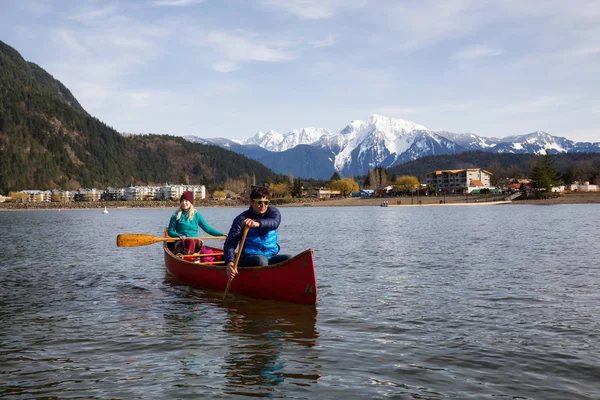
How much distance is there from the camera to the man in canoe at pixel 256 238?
13.9 m

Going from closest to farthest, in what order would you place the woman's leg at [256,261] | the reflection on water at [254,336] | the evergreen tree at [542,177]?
A: the reflection on water at [254,336]
the woman's leg at [256,261]
the evergreen tree at [542,177]

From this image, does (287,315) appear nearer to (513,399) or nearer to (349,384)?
(349,384)

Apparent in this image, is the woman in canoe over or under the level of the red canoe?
over

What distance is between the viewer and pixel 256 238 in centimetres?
1499

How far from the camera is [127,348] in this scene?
11016 mm

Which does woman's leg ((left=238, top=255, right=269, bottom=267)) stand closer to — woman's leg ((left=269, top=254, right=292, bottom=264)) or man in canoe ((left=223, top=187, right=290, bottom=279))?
man in canoe ((left=223, top=187, right=290, bottom=279))

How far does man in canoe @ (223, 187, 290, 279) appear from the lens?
1391 cm

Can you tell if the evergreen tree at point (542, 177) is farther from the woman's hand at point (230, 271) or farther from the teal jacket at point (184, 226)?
the woman's hand at point (230, 271)

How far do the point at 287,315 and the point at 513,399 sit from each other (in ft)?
23.0

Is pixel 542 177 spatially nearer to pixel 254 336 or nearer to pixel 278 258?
pixel 278 258

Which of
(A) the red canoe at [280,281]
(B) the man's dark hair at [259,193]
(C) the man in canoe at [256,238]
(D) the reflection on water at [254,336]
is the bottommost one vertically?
(D) the reflection on water at [254,336]

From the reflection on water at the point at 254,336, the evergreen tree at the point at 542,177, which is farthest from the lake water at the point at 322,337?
the evergreen tree at the point at 542,177

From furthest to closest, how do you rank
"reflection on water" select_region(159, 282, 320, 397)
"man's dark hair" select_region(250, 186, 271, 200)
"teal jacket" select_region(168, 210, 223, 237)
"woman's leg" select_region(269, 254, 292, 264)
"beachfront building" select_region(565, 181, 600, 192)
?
1. "beachfront building" select_region(565, 181, 600, 192)
2. "teal jacket" select_region(168, 210, 223, 237)
3. "woman's leg" select_region(269, 254, 292, 264)
4. "man's dark hair" select_region(250, 186, 271, 200)
5. "reflection on water" select_region(159, 282, 320, 397)

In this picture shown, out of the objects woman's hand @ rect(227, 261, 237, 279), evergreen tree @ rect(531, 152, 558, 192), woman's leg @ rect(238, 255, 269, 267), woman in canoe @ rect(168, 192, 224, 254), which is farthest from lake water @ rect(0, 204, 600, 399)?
evergreen tree @ rect(531, 152, 558, 192)
